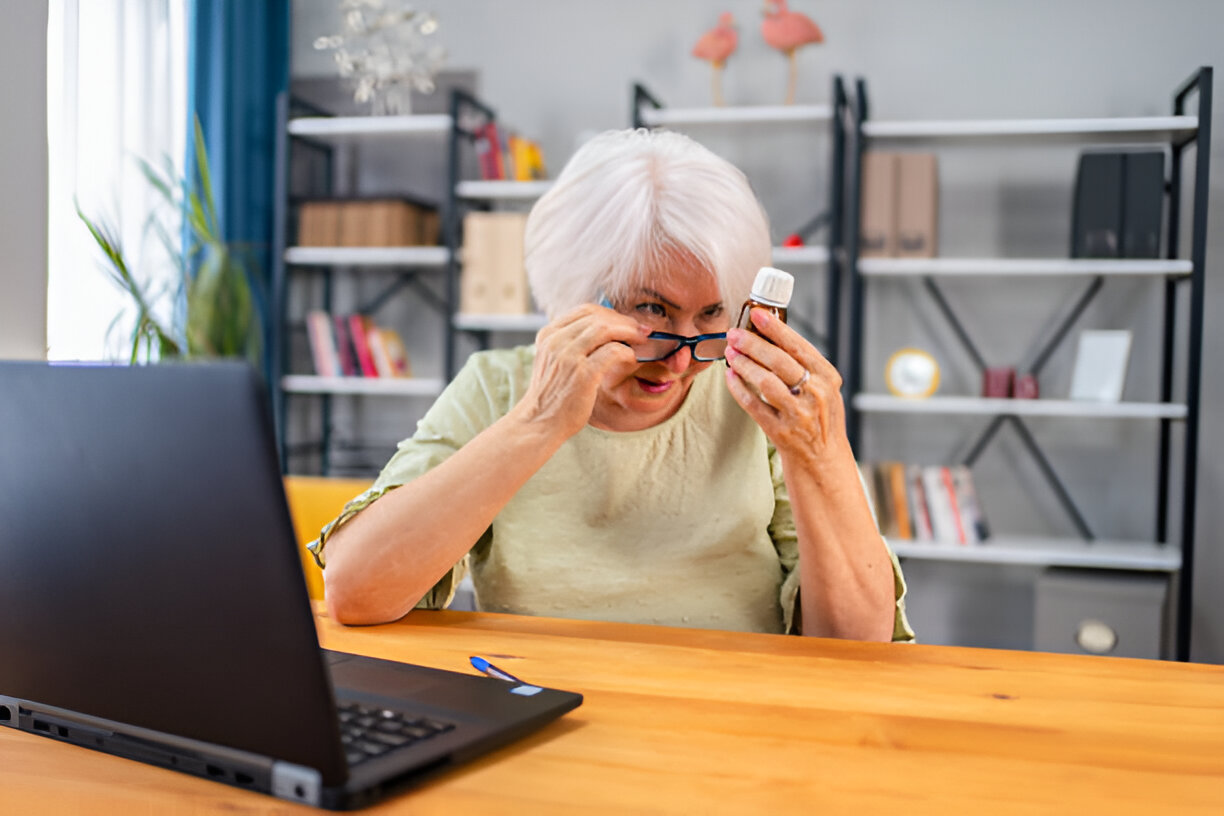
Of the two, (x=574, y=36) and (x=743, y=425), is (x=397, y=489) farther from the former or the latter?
(x=574, y=36)

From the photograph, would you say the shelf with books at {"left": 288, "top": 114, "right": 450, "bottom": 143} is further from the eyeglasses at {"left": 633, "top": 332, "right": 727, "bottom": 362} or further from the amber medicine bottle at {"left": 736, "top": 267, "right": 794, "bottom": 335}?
the amber medicine bottle at {"left": 736, "top": 267, "right": 794, "bottom": 335}

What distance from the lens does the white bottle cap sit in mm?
1063

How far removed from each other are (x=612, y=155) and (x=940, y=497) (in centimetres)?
212

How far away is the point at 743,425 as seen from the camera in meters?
1.30

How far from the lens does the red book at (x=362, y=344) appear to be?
339 centimetres

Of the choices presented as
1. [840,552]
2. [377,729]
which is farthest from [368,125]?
[377,729]

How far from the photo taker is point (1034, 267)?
113 inches

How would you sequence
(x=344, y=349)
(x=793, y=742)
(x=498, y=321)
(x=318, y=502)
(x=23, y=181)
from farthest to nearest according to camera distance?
(x=344, y=349) → (x=498, y=321) → (x=318, y=502) → (x=23, y=181) → (x=793, y=742)

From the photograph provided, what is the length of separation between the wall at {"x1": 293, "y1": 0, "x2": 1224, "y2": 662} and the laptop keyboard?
9.40 feet

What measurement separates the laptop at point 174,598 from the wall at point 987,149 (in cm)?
292

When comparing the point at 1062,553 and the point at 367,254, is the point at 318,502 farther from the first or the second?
the point at 1062,553

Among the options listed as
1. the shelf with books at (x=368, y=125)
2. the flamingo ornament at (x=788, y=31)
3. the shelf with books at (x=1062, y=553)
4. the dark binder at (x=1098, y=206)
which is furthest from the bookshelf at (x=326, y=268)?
the dark binder at (x=1098, y=206)

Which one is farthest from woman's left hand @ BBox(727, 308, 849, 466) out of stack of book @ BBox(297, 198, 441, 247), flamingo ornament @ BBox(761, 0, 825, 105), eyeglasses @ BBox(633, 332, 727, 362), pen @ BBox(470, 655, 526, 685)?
stack of book @ BBox(297, 198, 441, 247)

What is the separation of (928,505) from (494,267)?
155cm
